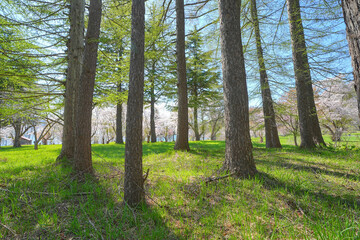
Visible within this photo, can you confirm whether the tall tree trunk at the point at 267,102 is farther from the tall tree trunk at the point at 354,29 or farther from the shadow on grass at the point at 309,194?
the tall tree trunk at the point at 354,29

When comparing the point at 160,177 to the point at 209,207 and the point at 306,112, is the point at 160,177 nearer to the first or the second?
the point at 209,207

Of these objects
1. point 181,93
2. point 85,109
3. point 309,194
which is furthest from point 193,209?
point 181,93

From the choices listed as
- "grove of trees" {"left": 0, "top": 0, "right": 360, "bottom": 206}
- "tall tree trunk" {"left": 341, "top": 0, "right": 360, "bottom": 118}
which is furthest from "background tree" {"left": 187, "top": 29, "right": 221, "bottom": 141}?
"tall tree trunk" {"left": 341, "top": 0, "right": 360, "bottom": 118}

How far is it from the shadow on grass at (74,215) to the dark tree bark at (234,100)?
185cm

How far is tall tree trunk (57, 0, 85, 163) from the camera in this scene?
16.7ft

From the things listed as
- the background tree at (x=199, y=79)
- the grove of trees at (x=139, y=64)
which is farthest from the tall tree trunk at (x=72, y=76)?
the background tree at (x=199, y=79)

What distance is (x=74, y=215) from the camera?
7.00ft

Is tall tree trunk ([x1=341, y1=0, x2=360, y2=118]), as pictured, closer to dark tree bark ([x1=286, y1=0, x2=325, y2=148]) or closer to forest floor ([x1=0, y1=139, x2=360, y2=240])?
forest floor ([x1=0, y1=139, x2=360, y2=240])

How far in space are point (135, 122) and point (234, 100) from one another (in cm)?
A: 200

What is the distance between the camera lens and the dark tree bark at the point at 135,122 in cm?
244

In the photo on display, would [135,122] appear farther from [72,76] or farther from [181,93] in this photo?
[181,93]

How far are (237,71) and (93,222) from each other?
343 centimetres

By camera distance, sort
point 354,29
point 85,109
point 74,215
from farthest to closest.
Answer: point 85,109, point 74,215, point 354,29

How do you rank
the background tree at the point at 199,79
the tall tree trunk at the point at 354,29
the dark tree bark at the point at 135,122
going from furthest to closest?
the background tree at the point at 199,79, the dark tree bark at the point at 135,122, the tall tree trunk at the point at 354,29
